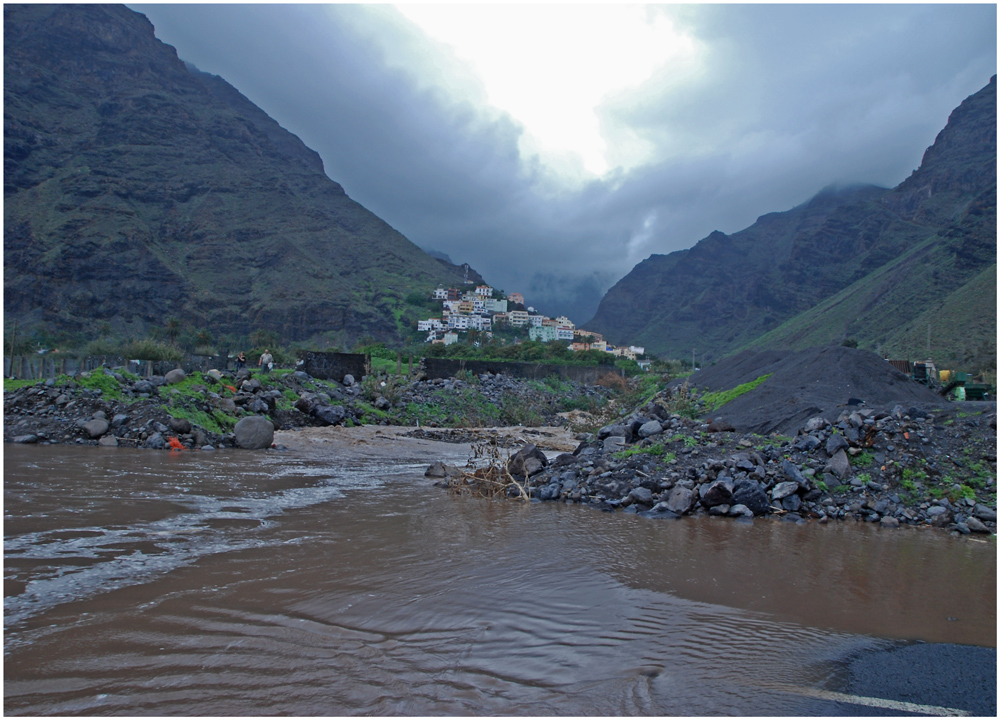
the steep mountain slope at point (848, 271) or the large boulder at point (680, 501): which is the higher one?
the steep mountain slope at point (848, 271)

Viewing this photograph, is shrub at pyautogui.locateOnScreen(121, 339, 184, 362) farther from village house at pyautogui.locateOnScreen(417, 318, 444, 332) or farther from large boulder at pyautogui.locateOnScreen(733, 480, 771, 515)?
village house at pyautogui.locateOnScreen(417, 318, 444, 332)

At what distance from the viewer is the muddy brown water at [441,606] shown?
2979 mm

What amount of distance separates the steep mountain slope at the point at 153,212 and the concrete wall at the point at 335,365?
63.4 meters

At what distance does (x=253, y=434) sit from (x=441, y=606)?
12.1 metres

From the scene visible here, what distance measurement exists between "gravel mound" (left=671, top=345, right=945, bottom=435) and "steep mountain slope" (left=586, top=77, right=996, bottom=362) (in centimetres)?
2873

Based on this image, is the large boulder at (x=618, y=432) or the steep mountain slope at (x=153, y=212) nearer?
the large boulder at (x=618, y=432)

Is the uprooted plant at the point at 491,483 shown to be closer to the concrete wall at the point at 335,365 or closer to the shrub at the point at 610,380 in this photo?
the concrete wall at the point at 335,365

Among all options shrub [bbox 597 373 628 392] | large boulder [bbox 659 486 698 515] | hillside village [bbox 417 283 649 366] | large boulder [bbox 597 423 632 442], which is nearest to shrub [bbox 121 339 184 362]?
large boulder [bbox 597 423 632 442]

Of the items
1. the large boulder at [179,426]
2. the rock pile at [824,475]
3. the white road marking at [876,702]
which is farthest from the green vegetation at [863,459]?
the large boulder at [179,426]

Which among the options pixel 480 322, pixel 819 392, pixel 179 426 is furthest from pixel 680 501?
pixel 480 322

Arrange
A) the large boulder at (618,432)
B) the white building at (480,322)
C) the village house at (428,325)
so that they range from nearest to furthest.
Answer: the large boulder at (618,432) → the village house at (428,325) → the white building at (480,322)

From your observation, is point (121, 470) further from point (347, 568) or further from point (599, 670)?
point (599, 670)

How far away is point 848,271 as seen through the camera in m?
112

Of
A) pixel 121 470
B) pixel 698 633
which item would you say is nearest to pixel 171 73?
pixel 121 470
